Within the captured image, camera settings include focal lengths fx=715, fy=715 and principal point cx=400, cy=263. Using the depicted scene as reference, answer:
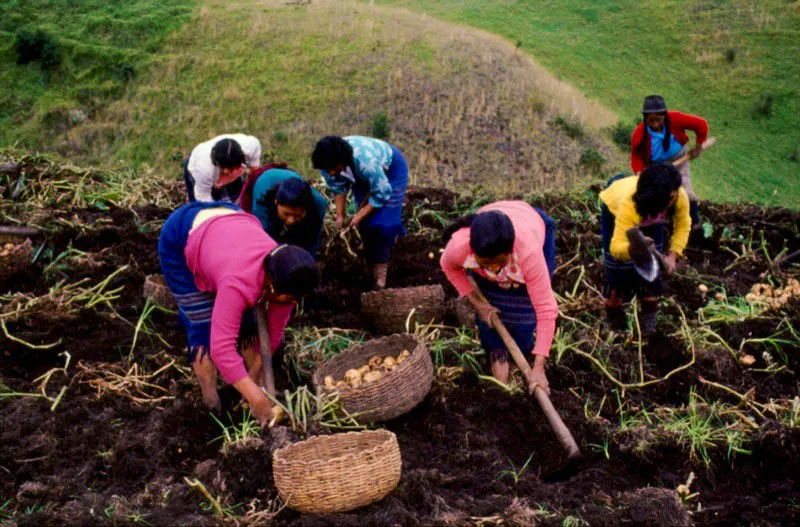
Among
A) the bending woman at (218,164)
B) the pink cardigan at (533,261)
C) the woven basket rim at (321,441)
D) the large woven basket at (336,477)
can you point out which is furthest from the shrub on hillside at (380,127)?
the large woven basket at (336,477)

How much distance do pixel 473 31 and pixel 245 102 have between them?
26.6 feet

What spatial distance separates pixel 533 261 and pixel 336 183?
81.6 inches

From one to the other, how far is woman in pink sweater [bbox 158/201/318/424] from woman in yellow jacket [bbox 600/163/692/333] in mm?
1847

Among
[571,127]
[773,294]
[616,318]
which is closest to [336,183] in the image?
[616,318]

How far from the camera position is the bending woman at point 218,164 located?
449cm

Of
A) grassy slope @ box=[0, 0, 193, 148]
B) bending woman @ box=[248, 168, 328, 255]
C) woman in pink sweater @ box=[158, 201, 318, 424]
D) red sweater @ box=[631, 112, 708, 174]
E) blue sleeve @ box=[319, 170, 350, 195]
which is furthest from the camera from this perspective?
grassy slope @ box=[0, 0, 193, 148]

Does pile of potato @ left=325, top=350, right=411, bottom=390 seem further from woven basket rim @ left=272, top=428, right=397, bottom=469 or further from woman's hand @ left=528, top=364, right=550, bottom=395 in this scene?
woman's hand @ left=528, top=364, right=550, bottom=395

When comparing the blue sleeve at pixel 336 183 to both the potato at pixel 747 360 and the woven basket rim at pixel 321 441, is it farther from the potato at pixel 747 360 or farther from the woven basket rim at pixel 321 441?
the potato at pixel 747 360

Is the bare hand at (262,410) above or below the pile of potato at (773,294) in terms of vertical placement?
above

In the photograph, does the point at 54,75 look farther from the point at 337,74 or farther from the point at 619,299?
the point at 619,299

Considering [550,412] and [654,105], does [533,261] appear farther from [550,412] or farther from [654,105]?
[654,105]

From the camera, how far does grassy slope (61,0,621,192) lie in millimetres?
15422

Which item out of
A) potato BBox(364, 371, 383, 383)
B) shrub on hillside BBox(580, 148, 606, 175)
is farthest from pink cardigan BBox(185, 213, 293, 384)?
shrub on hillside BBox(580, 148, 606, 175)

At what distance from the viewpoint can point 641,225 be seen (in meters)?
3.88
